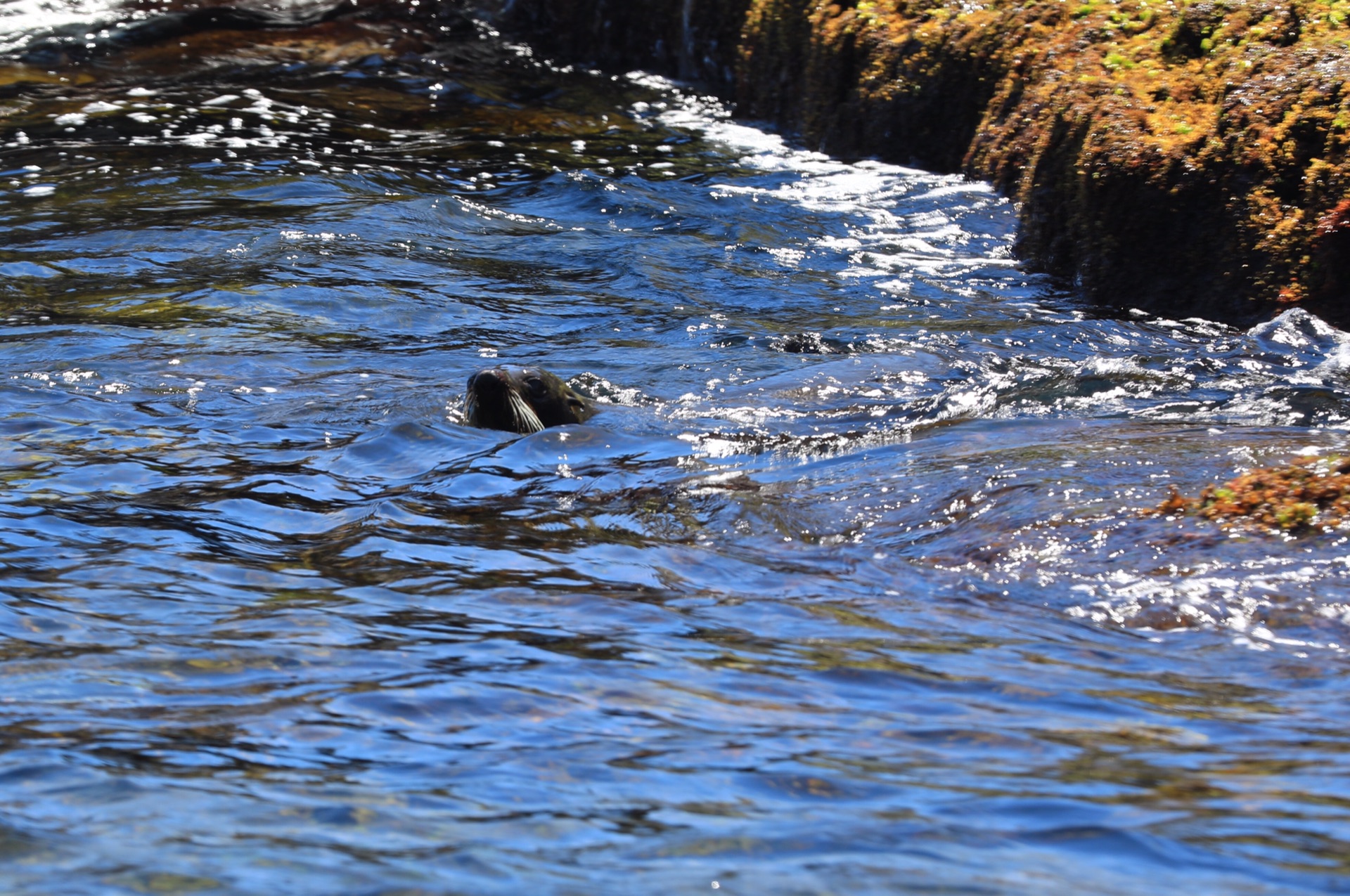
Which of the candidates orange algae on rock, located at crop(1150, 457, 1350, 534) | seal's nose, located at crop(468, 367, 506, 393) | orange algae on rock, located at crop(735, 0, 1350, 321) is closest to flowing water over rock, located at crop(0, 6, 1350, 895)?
orange algae on rock, located at crop(1150, 457, 1350, 534)

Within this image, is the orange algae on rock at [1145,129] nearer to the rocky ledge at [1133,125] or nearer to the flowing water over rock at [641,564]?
the rocky ledge at [1133,125]

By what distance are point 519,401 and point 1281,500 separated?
12.2 feet

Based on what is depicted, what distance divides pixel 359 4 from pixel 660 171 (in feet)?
25.2

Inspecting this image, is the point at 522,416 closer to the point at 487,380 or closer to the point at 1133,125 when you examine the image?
the point at 487,380

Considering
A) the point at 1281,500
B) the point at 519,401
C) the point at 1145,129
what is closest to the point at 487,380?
the point at 519,401

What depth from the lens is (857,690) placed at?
13.1ft

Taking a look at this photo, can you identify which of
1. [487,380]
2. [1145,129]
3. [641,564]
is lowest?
[641,564]

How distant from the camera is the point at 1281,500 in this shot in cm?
537

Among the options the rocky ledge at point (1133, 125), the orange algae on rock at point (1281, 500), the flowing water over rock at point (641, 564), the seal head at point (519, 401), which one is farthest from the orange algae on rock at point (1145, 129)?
the seal head at point (519, 401)

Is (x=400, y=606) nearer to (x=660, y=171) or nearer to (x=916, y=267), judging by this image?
(x=916, y=267)

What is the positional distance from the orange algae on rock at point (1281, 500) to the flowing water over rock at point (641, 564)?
0.12 m

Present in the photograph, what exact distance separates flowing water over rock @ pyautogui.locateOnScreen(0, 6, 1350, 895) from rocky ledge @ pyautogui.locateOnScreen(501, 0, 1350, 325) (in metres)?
0.44

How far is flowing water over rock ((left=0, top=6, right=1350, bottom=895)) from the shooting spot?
311cm

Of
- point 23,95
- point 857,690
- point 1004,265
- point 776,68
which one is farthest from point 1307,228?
point 23,95
